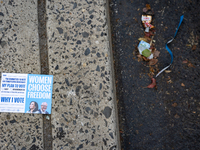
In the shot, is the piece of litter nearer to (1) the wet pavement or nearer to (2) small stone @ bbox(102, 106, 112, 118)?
(1) the wet pavement

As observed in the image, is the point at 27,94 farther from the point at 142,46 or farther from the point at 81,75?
the point at 142,46

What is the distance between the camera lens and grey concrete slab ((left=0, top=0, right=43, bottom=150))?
153 centimetres

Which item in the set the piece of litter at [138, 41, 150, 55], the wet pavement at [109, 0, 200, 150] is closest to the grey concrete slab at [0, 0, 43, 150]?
the wet pavement at [109, 0, 200, 150]

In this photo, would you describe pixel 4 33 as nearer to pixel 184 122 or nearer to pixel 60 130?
pixel 60 130

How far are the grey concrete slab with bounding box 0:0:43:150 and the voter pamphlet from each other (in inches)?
2.6

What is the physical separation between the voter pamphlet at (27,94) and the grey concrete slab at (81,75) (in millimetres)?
88

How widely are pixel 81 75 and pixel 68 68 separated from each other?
16 centimetres

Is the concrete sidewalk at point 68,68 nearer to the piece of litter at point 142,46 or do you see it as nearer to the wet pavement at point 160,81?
the wet pavement at point 160,81

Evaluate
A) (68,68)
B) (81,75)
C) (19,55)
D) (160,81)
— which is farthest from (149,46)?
(19,55)

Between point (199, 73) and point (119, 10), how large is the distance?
1232 millimetres

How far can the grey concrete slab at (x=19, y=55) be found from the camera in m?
1.53

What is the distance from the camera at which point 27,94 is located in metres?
1.53

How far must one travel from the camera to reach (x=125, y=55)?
1.71 metres

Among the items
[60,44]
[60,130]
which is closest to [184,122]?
[60,130]
